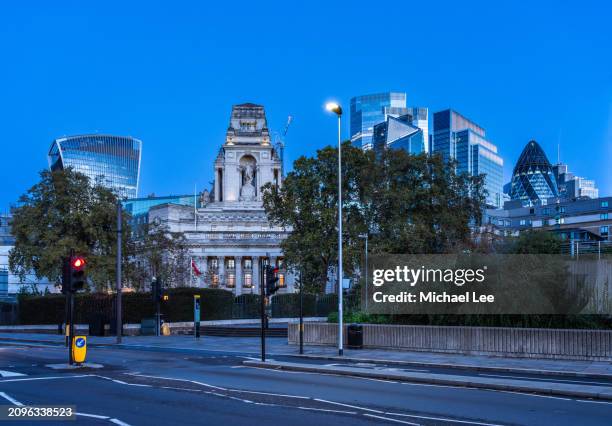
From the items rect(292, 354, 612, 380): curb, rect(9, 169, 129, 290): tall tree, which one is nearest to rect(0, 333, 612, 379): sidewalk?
rect(292, 354, 612, 380): curb

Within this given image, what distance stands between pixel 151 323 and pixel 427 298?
2478cm

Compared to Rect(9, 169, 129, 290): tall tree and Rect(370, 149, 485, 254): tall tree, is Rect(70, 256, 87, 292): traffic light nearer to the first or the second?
Rect(370, 149, 485, 254): tall tree

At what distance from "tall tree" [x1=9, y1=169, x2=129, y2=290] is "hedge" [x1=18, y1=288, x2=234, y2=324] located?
8.01 feet

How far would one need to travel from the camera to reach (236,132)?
126 m

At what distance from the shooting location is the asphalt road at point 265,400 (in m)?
14.9

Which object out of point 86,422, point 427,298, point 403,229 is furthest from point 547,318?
point 403,229

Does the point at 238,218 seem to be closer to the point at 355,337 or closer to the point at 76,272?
the point at 355,337

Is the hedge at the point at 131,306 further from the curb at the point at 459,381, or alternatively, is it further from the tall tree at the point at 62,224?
the curb at the point at 459,381

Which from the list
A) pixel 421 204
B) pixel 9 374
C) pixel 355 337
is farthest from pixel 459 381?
pixel 421 204

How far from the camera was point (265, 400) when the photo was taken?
58.0ft

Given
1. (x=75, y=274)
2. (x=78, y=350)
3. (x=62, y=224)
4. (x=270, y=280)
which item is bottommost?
(x=78, y=350)

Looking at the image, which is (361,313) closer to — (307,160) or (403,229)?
(403,229)

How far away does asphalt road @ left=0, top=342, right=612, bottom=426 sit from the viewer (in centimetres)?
1492

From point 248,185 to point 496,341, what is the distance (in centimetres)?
9792
